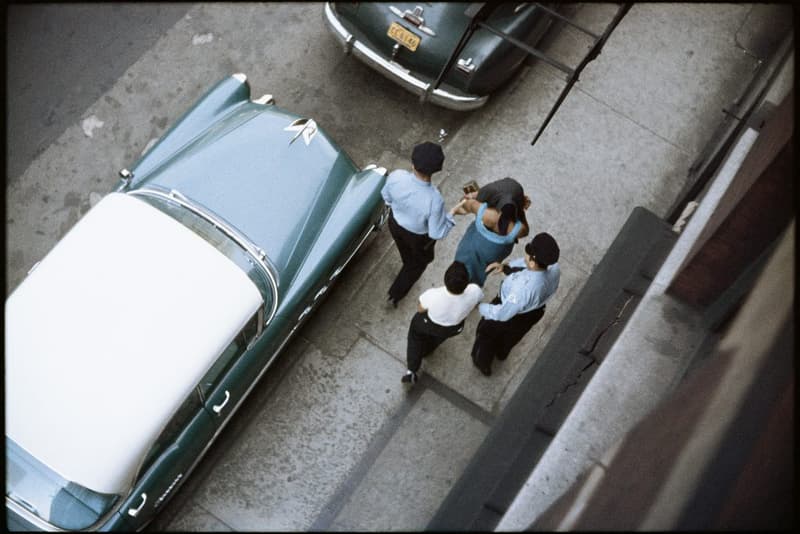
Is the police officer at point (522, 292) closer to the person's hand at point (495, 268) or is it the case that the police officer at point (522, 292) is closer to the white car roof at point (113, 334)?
the person's hand at point (495, 268)

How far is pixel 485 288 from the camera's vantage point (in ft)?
20.1

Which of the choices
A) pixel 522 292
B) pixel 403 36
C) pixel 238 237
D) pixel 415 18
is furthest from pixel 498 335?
pixel 415 18

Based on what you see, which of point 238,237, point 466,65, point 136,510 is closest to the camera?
point 136,510

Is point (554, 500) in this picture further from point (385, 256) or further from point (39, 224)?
point (39, 224)

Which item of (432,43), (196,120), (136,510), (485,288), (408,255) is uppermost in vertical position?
(432,43)

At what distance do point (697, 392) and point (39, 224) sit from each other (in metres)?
5.15

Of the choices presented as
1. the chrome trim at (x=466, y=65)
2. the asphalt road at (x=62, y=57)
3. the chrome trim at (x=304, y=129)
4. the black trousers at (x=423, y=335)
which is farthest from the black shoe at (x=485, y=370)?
the asphalt road at (x=62, y=57)

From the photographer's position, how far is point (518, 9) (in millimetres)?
6691

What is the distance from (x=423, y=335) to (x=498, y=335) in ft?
1.84

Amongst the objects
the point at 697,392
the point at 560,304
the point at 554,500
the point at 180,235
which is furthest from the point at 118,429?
the point at 560,304

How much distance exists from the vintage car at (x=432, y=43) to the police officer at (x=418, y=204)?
1.60 meters

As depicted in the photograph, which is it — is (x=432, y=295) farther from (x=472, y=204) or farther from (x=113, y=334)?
(x=113, y=334)

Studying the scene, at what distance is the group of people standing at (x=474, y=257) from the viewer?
4680 mm

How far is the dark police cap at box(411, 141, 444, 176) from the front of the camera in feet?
16.1
